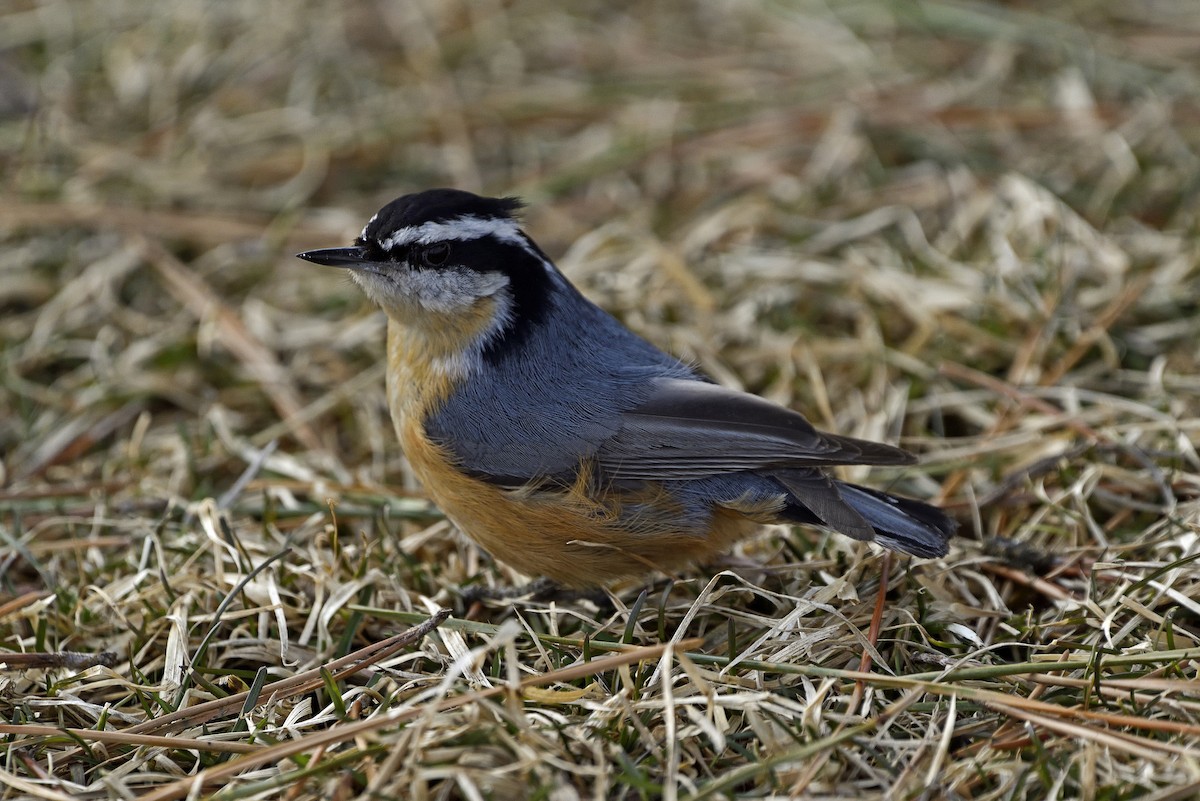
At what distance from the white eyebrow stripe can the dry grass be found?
0.99 meters

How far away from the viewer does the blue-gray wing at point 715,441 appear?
139 inches

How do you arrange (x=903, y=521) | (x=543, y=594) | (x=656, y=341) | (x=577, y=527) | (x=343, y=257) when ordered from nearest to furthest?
(x=903, y=521), (x=577, y=527), (x=343, y=257), (x=543, y=594), (x=656, y=341)

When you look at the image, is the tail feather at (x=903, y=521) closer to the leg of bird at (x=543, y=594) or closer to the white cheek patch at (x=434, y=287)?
the leg of bird at (x=543, y=594)

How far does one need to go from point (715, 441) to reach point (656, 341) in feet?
5.28

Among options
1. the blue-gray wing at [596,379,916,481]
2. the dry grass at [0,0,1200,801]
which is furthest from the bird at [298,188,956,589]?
the dry grass at [0,0,1200,801]

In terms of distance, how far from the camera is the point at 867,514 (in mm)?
3512

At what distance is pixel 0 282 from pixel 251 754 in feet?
12.1

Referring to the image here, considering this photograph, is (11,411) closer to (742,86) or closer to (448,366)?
(448,366)

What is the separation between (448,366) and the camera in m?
3.91

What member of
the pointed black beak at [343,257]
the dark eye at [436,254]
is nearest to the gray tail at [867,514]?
the dark eye at [436,254]

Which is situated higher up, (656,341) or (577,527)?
(577,527)

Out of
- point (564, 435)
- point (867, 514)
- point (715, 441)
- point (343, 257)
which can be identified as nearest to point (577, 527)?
point (564, 435)

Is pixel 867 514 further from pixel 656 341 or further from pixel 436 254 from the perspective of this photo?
pixel 656 341

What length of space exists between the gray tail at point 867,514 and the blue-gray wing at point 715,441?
0.22 feet
